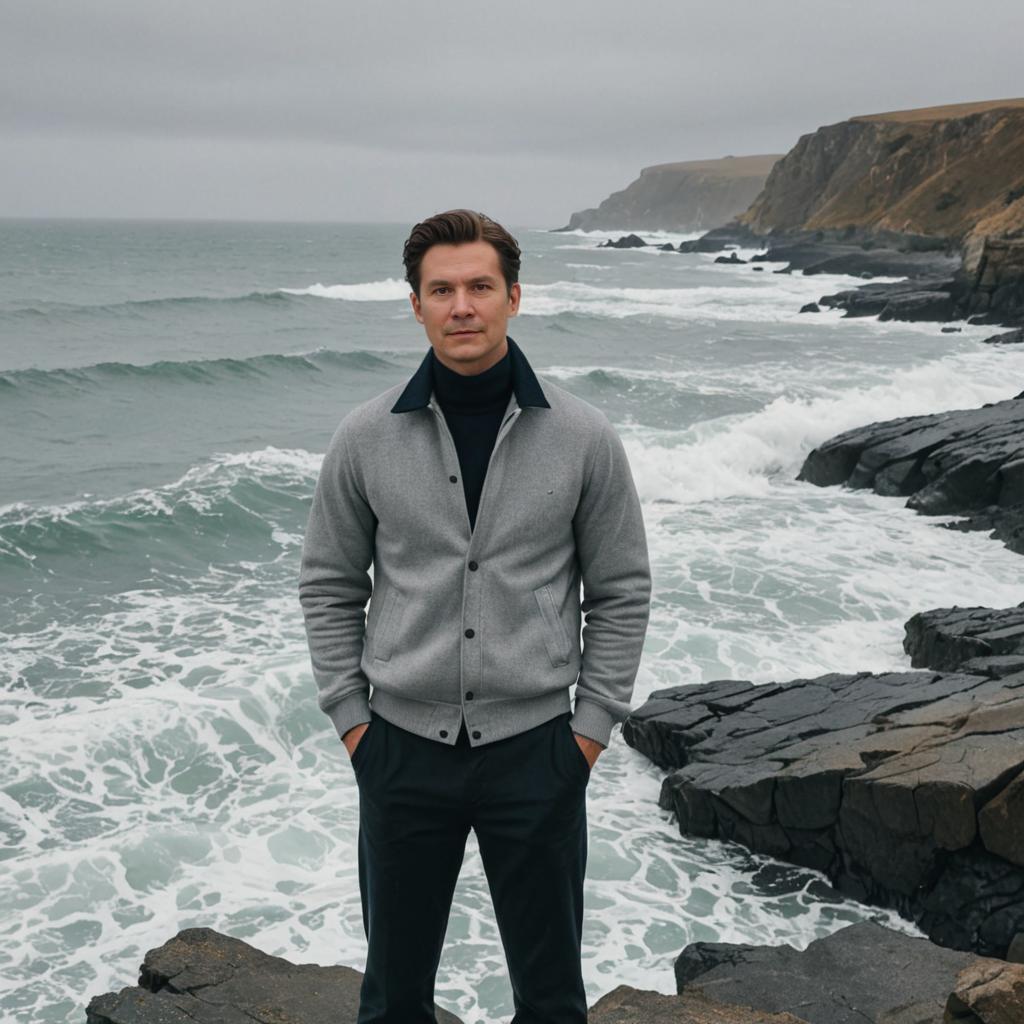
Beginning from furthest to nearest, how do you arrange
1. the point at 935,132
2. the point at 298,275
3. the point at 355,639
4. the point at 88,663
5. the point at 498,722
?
the point at 935,132
the point at 298,275
the point at 88,663
the point at 355,639
the point at 498,722

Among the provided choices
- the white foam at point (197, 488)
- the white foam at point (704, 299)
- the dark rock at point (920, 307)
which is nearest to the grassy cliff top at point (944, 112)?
the white foam at point (704, 299)

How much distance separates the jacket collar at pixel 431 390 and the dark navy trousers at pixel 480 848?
0.78 metres

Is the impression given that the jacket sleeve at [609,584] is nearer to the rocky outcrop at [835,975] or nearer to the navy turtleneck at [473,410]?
the navy turtleneck at [473,410]

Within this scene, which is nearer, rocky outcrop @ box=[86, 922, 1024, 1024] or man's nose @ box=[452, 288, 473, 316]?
man's nose @ box=[452, 288, 473, 316]

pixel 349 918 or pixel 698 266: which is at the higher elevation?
pixel 698 266

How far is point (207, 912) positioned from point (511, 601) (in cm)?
463

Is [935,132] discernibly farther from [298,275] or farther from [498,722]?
[498,722]

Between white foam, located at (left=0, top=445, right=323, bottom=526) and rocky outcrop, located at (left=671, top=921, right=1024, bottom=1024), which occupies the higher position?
white foam, located at (left=0, top=445, right=323, bottom=526)

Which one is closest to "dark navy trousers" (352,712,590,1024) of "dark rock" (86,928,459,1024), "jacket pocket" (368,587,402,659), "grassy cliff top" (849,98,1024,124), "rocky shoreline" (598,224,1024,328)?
"jacket pocket" (368,587,402,659)

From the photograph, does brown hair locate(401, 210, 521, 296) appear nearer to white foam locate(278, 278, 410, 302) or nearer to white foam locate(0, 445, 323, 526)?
white foam locate(0, 445, 323, 526)

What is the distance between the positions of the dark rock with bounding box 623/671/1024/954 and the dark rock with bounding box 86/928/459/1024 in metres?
2.91

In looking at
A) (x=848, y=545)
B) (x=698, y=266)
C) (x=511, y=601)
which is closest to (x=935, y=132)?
(x=698, y=266)

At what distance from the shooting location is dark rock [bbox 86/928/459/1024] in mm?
4230

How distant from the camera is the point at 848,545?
13344mm
